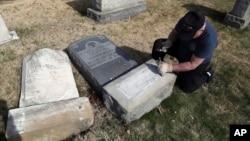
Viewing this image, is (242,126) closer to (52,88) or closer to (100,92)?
(100,92)

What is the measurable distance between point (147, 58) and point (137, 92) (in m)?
1.63

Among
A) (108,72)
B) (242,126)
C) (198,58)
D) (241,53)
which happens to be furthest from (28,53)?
(241,53)

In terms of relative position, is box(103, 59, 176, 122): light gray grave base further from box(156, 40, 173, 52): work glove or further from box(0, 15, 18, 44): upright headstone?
box(0, 15, 18, 44): upright headstone

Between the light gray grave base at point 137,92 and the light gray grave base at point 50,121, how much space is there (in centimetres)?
39

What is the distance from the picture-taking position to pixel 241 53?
17.3ft

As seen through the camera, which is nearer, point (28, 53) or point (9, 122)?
point (9, 122)

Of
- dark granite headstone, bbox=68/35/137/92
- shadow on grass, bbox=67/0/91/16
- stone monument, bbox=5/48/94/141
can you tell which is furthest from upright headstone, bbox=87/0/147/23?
stone monument, bbox=5/48/94/141

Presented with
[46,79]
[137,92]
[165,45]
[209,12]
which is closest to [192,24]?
[165,45]

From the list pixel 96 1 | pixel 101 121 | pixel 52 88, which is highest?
pixel 96 1

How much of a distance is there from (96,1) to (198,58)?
309 cm

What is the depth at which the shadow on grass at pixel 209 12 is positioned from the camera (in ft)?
21.3

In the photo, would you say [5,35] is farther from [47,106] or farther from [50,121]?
[50,121]

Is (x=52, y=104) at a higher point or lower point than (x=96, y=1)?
lower

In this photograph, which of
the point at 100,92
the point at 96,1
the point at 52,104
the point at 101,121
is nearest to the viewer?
the point at 52,104
